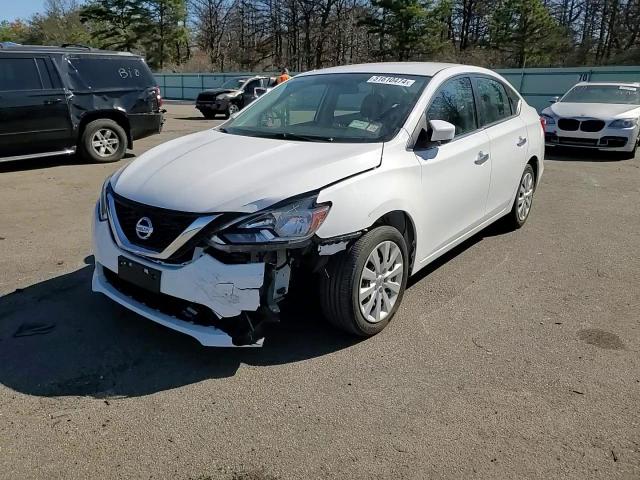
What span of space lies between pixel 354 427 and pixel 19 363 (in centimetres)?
203

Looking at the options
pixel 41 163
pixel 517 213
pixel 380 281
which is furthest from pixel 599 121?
pixel 41 163

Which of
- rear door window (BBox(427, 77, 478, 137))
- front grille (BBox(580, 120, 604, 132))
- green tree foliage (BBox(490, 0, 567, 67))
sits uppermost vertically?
green tree foliage (BBox(490, 0, 567, 67))

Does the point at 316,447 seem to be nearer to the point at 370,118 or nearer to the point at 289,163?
the point at 289,163

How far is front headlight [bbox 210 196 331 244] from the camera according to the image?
291 cm

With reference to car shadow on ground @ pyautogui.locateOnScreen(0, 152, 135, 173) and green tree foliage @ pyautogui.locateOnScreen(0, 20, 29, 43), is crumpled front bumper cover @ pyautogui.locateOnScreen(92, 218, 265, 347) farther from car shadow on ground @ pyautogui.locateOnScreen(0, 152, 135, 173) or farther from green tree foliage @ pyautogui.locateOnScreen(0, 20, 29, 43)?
green tree foliage @ pyautogui.locateOnScreen(0, 20, 29, 43)

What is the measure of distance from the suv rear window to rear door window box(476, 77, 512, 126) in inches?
282

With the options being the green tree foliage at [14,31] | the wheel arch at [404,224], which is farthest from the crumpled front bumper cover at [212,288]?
the green tree foliage at [14,31]

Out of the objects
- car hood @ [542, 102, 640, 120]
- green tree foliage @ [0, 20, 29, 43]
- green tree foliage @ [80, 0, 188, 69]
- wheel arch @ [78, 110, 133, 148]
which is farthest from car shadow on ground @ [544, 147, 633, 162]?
green tree foliage @ [0, 20, 29, 43]

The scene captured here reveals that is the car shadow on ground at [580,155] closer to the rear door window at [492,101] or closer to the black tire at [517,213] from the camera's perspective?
the black tire at [517,213]

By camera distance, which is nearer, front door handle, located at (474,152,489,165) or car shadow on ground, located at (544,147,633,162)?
front door handle, located at (474,152,489,165)

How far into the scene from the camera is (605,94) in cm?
1192

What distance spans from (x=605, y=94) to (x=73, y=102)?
10803 millimetres

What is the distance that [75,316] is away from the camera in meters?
3.80

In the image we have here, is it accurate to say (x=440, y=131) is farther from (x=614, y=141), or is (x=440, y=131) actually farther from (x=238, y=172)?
(x=614, y=141)
